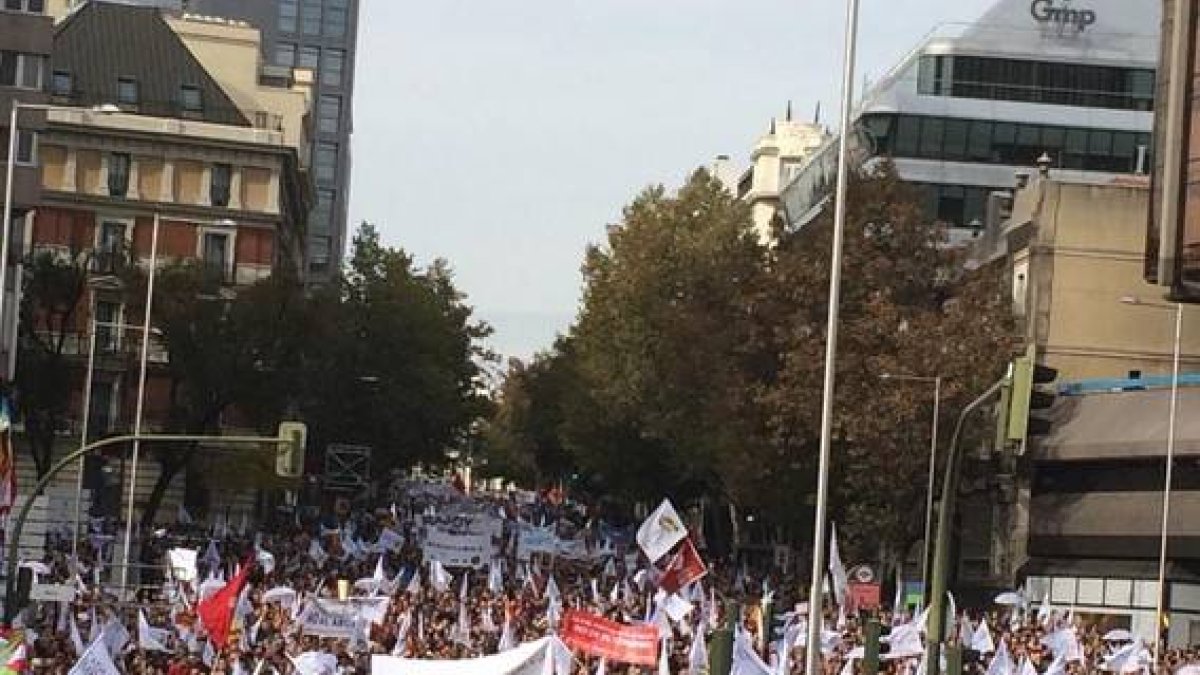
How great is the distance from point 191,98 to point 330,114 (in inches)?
2574

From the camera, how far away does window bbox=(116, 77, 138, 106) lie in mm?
95062

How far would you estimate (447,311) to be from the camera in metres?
107

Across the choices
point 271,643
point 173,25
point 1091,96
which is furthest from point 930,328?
point 173,25

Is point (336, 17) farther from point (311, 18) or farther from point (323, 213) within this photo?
point (323, 213)

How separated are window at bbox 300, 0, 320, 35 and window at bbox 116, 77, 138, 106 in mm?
64315

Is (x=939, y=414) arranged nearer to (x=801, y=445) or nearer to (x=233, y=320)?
(x=801, y=445)

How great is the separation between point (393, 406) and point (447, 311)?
14.7m

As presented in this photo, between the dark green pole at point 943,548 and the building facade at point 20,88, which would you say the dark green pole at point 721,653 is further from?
the building facade at point 20,88

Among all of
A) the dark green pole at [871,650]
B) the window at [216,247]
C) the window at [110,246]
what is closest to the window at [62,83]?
the window at [110,246]

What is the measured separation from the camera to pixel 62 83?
94000 millimetres

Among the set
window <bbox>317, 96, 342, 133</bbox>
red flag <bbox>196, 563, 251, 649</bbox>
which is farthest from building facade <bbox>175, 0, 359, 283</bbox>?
red flag <bbox>196, 563, 251, 649</bbox>

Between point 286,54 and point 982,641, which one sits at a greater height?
point 286,54

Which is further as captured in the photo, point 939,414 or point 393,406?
point 393,406

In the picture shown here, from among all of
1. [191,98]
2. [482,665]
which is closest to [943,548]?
[482,665]
